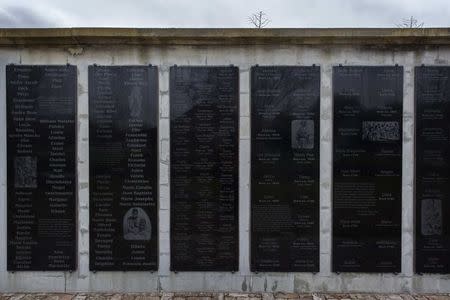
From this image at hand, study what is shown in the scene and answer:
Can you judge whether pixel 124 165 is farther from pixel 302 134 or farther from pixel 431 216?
pixel 431 216

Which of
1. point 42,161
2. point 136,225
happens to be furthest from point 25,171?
point 136,225

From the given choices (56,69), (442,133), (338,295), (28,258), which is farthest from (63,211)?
(442,133)

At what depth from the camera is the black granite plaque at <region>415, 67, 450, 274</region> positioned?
677cm

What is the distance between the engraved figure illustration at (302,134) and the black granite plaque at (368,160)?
1.32ft

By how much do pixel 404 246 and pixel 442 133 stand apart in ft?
6.50

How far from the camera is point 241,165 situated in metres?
6.87

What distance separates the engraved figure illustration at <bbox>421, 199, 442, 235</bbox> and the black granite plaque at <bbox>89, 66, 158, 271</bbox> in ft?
14.7

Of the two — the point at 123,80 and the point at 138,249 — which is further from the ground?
the point at 123,80

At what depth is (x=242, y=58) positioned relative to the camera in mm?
6883

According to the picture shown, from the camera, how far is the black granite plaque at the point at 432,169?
6.77m

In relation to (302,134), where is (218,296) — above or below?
below

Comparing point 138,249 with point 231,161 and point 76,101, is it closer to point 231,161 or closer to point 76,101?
point 231,161

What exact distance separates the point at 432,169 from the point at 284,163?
246 centimetres

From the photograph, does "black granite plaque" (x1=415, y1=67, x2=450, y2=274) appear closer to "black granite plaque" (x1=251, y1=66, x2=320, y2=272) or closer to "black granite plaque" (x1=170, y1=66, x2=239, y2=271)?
"black granite plaque" (x1=251, y1=66, x2=320, y2=272)
